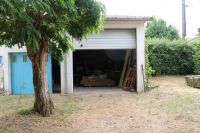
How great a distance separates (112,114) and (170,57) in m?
12.6

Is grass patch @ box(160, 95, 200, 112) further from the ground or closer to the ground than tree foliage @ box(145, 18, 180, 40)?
closer to the ground

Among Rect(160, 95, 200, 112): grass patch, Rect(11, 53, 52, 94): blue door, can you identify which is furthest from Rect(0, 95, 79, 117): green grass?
Rect(160, 95, 200, 112): grass patch

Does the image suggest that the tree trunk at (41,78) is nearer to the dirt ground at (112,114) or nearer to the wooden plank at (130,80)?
the dirt ground at (112,114)

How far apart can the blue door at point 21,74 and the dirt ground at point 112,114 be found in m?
1.30

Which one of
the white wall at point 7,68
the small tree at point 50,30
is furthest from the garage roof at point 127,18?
the white wall at point 7,68

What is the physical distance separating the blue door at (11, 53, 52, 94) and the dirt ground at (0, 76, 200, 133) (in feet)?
4.28

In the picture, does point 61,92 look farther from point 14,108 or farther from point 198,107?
point 198,107

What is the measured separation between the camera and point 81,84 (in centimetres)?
1962

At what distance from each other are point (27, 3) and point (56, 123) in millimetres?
4556

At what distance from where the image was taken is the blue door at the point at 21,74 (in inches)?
640

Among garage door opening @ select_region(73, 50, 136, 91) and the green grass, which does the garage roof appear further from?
garage door opening @ select_region(73, 50, 136, 91)

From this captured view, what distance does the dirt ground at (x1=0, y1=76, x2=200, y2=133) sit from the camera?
8.80m

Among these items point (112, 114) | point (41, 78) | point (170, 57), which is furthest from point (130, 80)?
point (41, 78)

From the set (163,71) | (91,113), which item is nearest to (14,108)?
(91,113)
